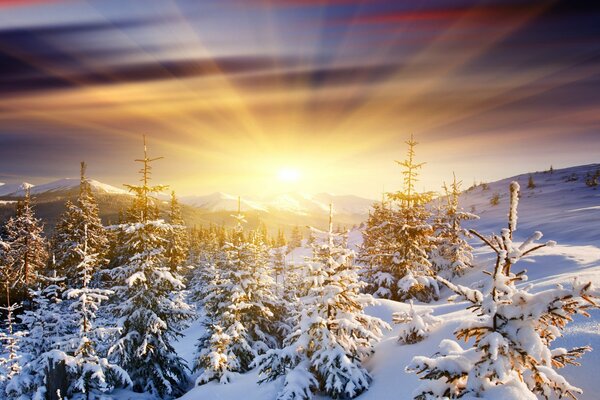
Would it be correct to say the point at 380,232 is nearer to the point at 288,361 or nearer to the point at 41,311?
the point at 288,361

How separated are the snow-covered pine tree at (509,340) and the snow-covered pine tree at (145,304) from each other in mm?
15608

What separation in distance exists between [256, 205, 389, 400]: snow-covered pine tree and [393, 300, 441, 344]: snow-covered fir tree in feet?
3.18

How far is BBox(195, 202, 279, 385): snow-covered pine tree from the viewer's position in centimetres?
1817

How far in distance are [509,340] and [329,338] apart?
263 inches

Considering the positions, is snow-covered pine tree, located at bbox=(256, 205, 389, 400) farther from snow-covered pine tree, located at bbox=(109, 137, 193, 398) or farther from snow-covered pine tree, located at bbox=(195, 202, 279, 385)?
snow-covered pine tree, located at bbox=(109, 137, 193, 398)

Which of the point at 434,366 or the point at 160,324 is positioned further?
the point at 160,324

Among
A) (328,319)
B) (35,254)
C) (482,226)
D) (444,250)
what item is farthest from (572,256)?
(35,254)

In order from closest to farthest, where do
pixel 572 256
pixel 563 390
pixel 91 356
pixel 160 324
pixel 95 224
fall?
pixel 563 390 < pixel 91 356 < pixel 160 324 < pixel 572 256 < pixel 95 224

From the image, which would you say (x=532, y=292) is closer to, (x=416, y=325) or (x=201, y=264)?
(x=416, y=325)

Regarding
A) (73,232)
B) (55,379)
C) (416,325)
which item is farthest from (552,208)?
(73,232)

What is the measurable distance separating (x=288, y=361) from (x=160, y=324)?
954cm

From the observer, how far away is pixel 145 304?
17969mm

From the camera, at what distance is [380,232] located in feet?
81.6

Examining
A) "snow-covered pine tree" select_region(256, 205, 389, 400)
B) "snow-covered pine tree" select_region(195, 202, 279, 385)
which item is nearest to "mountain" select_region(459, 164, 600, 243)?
"snow-covered pine tree" select_region(256, 205, 389, 400)
